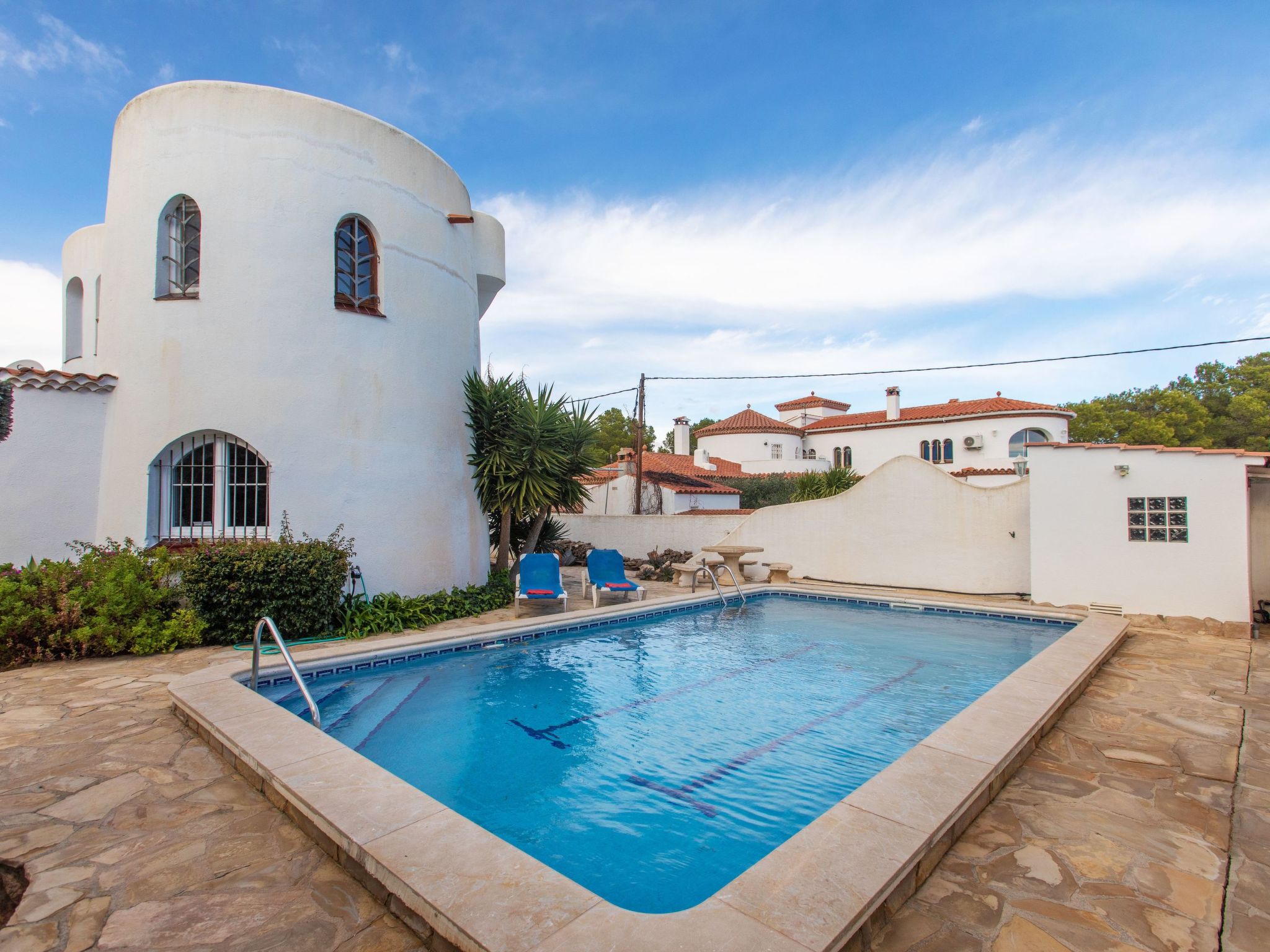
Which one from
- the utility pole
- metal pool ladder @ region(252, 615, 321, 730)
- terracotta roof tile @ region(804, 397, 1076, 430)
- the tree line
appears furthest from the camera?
the tree line

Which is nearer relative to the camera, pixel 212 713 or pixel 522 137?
pixel 212 713

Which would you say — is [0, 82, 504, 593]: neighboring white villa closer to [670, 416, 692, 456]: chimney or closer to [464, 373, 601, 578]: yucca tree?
[464, 373, 601, 578]: yucca tree

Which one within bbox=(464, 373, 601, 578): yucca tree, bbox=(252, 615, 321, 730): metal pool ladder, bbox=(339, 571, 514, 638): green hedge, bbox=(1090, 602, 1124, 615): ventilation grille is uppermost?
bbox=(464, 373, 601, 578): yucca tree

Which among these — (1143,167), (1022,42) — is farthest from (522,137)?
(1143,167)

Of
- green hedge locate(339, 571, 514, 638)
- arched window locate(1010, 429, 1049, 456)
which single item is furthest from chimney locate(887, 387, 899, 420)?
green hedge locate(339, 571, 514, 638)

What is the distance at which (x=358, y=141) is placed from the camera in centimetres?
985

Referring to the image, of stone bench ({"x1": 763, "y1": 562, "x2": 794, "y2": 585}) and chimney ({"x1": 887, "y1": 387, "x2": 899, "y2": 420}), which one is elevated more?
chimney ({"x1": 887, "y1": 387, "x2": 899, "y2": 420})

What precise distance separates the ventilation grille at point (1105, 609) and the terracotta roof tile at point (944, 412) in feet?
94.3

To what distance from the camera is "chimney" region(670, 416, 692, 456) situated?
3791 centimetres

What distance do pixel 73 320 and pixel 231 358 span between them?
494cm

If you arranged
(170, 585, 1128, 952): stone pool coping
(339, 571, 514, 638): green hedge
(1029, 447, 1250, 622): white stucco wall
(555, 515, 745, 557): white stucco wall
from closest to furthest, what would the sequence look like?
(170, 585, 1128, 952): stone pool coping, (339, 571, 514, 638): green hedge, (1029, 447, 1250, 622): white stucco wall, (555, 515, 745, 557): white stucco wall

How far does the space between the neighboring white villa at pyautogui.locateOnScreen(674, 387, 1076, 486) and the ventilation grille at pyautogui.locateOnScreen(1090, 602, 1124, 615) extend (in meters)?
24.4

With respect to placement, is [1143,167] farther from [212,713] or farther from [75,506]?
[75,506]

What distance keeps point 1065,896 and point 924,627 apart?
784cm
